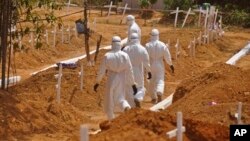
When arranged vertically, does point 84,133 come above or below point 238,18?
above

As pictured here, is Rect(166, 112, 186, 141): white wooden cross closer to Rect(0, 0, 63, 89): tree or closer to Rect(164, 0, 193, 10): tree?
Rect(0, 0, 63, 89): tree

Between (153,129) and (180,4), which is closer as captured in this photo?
(153,129)

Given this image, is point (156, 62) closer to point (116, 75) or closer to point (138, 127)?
point (116, 75)

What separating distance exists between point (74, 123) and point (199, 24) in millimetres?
24864

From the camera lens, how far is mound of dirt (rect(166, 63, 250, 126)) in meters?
11.4

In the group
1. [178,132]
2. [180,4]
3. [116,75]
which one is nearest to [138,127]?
[178,132]

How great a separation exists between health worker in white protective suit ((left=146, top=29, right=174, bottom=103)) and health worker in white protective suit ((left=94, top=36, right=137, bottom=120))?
3704 mm

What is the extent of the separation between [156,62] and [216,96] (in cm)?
382

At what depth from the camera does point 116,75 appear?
13.2 metres

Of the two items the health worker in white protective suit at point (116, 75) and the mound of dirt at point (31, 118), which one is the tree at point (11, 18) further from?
the health worker in white protective suit at point (116, 75)

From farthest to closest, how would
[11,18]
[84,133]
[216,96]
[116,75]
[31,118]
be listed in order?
1. [11,18]
2. [216,96]
3. [116,75]
4. [31,118]
5. [84,133]

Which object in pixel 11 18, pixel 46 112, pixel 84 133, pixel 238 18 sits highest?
pixel 11 18

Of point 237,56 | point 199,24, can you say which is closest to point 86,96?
point 237,56

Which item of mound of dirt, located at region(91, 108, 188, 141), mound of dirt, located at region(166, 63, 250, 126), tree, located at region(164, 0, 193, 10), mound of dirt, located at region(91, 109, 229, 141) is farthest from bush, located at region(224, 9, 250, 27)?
mound of dirt, located at region(91, 109, 229, 141)
